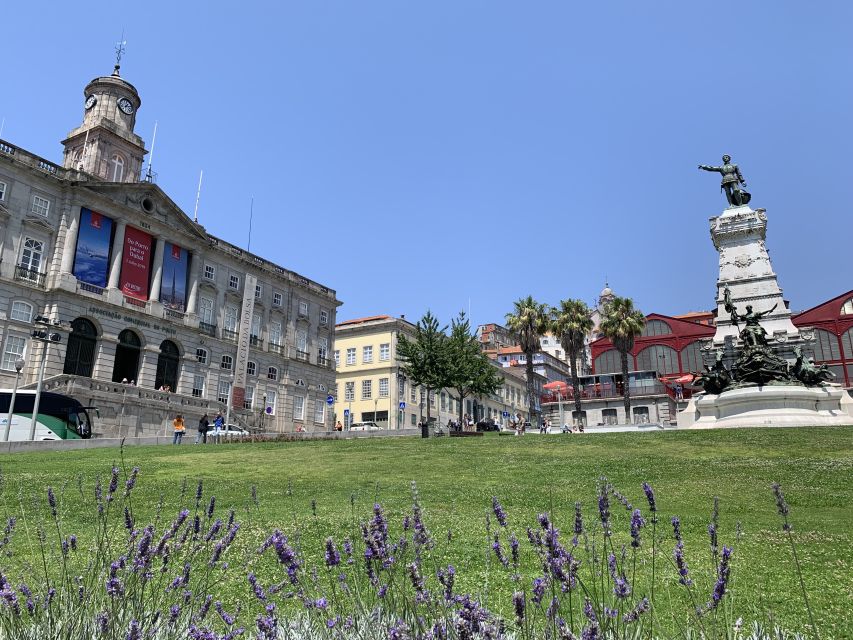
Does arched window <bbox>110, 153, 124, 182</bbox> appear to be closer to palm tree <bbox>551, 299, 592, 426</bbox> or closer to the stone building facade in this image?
the stone building facade

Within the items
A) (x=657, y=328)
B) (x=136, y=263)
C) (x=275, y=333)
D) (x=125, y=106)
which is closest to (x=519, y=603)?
(x=136, y=263)

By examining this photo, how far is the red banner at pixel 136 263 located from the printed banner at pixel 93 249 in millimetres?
1422

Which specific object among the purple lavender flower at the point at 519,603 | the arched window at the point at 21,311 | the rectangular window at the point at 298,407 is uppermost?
the arched window at the point at 21,311

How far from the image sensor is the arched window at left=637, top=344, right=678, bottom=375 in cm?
7556

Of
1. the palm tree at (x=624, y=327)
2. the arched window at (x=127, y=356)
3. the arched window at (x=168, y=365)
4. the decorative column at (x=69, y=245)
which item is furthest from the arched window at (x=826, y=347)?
the decorative column at (x=69, y=245)

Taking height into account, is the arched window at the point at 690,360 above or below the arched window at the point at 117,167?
below

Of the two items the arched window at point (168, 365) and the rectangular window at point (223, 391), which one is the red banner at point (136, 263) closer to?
the arched window at point (168, 365)

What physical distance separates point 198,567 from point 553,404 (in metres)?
69.4

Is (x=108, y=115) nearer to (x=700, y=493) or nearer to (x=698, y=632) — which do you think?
(x=700, y=493)

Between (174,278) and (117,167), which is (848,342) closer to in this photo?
(174,278)

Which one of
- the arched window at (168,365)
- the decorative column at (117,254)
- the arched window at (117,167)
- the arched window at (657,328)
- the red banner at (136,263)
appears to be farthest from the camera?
the arched window at (657,328)

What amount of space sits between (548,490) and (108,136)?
60.2 meters

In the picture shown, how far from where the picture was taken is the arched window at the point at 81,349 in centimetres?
4441

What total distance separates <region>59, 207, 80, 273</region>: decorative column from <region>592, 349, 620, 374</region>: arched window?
58.0 m
